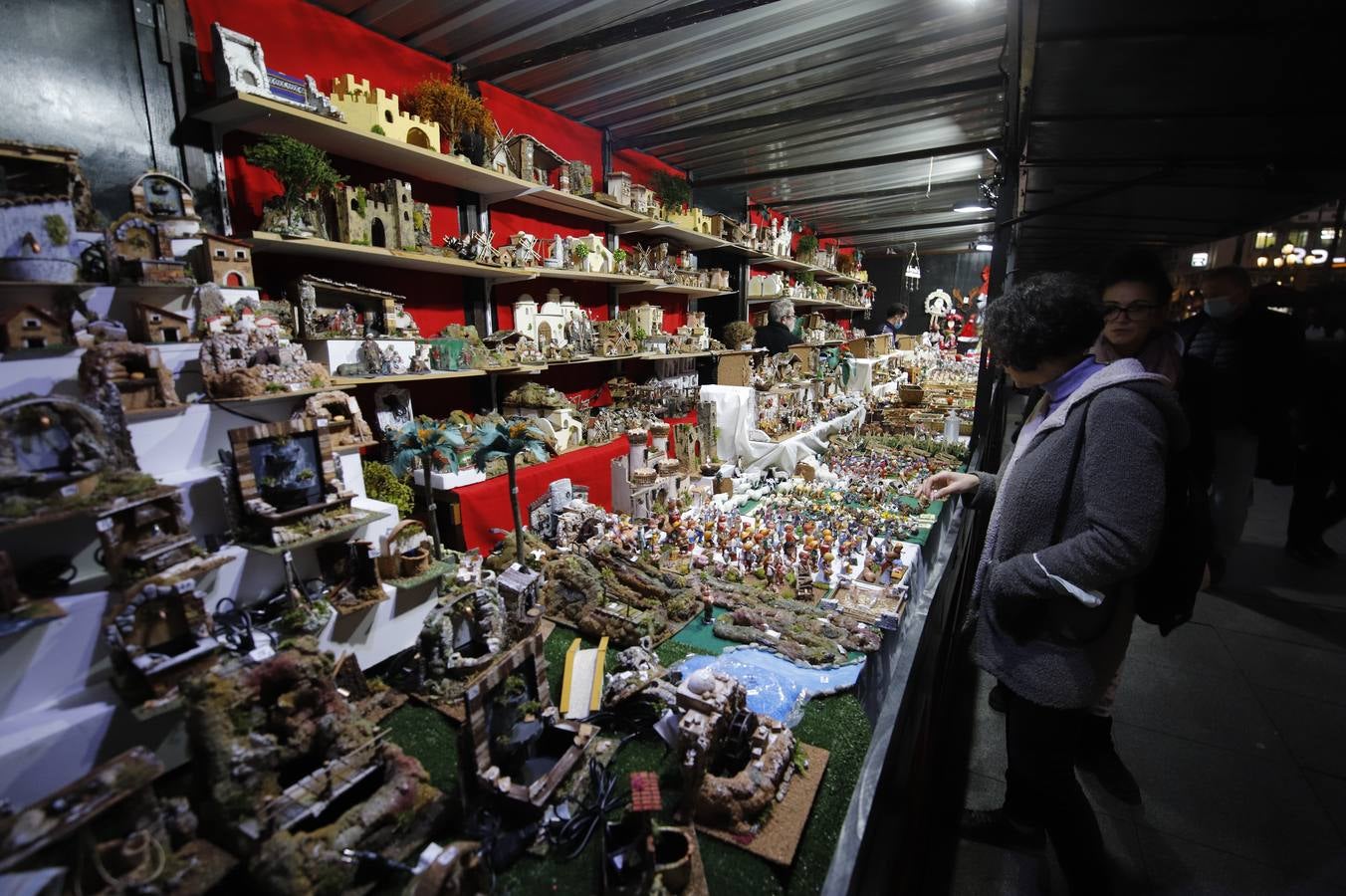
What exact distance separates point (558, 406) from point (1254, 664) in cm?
477

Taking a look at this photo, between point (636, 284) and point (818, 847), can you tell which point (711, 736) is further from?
point (636, 284)

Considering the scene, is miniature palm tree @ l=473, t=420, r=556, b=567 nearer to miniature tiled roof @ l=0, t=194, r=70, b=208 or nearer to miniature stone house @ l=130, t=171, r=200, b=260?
miniature stone house @ l=130, t=171, r=200, b=260

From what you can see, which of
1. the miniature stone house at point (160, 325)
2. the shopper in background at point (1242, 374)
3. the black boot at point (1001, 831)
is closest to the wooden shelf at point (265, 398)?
the miniature stone house at point (160, 325)

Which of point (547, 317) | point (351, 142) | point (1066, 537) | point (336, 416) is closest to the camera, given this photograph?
point (1066, 537)

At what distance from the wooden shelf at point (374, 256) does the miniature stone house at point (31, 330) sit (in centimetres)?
105

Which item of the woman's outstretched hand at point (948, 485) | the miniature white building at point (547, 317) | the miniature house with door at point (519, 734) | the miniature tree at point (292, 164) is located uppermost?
the miniature tree at point (292, 164)

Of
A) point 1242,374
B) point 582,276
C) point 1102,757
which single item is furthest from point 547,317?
point 1242,374

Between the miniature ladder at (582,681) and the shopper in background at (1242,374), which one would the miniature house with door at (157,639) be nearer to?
the miniature ladder at (582,681)

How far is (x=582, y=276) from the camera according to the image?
426 cm

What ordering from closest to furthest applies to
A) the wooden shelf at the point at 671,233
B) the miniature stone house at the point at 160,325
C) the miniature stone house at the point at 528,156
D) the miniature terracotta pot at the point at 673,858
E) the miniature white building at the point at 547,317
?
the miniature terracotta pot at the point at 673,858
the miniature stone house at the point at 160,325
the miniature stone house at the point at 528,156
the miniature white building at the point at 547,317
the wooden shelf at the point at 671,233

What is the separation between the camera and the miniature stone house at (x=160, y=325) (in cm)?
163

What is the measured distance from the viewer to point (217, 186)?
2424mm

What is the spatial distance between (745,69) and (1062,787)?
445 cm

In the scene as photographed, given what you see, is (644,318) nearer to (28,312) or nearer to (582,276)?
(582,276)
